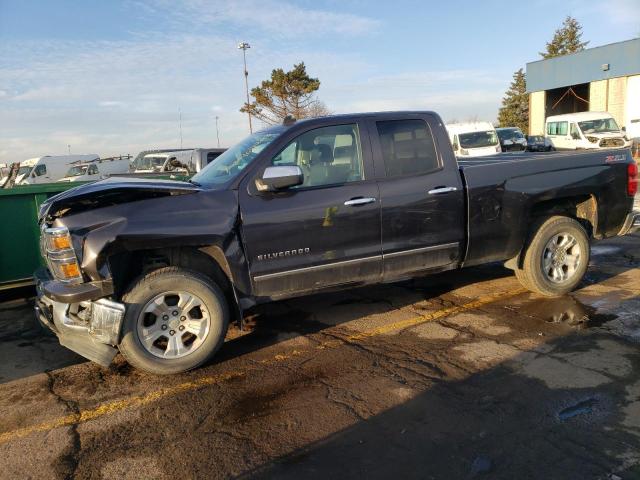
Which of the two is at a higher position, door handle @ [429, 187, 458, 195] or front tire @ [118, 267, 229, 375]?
door handle @ [429, 187, 458, 195]

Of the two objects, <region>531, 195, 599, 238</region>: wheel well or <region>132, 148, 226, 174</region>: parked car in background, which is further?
<region>132, 148, 226, 174</region>: parked car in background

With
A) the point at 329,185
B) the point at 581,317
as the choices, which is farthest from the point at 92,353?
the point at 581,317

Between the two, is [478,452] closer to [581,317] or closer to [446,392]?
[446,392]

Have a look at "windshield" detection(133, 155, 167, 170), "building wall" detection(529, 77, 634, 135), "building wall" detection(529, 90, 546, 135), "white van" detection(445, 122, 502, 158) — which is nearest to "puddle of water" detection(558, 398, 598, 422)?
"windshield" detection(133, 155, 167, 170)

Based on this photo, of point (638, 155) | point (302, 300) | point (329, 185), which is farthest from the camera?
point (638, 155)

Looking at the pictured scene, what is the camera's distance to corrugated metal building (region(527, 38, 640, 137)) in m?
34.0

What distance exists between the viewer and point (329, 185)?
14.9 feet

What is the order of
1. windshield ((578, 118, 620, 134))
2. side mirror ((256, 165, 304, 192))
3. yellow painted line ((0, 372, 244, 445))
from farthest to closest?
windshield ((578, 118, 620, 134)) → side mirror ((256, 165, 304, 192)) → yellow painted line ((0, 372, 244, 445))

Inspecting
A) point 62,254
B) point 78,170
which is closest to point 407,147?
point 62,254

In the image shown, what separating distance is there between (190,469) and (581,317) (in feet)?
12.9

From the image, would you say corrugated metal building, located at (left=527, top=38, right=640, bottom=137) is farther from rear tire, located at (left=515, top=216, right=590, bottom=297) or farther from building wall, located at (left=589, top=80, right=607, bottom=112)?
rear tire, located at (left=515, top=216, right=590, bottom=297)

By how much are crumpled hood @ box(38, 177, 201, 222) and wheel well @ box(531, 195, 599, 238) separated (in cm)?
371

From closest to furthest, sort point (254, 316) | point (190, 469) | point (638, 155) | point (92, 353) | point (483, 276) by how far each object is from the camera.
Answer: point (190, 469) < point (92, 353) < point (254, 316) < point (483, 276) < point (638, 155)

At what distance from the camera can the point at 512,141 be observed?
Result: 85.8ft
